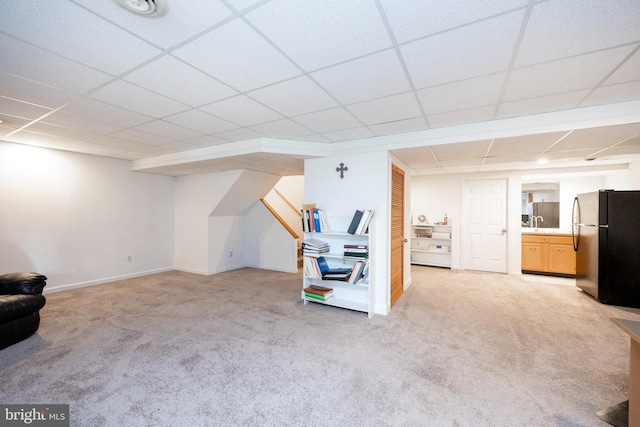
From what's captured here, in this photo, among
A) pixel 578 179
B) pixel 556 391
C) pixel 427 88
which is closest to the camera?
pixel 556 391

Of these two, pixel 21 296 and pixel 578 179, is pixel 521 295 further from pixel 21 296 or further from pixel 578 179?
pixel 21 296

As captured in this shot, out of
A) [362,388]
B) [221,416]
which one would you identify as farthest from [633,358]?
[221,416]

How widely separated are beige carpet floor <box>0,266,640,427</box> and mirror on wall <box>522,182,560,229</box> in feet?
8.65

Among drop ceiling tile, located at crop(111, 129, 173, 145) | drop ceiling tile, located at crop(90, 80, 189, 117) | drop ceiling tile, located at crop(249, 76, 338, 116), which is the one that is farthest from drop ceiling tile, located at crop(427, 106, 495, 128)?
drop ceiling tile, located at crop(111, 129, 173, 145)

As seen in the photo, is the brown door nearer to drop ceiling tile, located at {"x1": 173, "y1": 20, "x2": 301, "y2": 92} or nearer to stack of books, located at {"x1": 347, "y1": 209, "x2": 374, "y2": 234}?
stack of books, located at {"x1": 347, "y1": 209, "x2": 374, "y2": 234}

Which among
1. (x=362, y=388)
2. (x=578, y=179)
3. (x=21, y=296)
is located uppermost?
(x=578, y=179)

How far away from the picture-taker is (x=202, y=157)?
12.9 ft

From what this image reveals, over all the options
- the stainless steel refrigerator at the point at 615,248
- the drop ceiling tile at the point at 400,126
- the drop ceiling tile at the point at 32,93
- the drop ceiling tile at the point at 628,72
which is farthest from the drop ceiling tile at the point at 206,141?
the stainless steel refrigerator at the point at 615,248

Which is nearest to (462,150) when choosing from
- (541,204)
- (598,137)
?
(598,137)

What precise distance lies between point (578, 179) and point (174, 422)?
7874 millimetres

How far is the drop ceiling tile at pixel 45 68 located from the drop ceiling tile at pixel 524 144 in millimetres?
3889

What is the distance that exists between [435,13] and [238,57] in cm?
119

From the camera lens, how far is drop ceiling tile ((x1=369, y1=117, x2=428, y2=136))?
273 centimetres

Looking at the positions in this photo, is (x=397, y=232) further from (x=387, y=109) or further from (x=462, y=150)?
(x=387, y=109)
